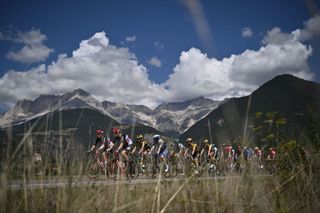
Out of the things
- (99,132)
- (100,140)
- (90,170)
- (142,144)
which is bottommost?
(90,170)

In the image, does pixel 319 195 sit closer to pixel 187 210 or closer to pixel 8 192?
pixel 187 210

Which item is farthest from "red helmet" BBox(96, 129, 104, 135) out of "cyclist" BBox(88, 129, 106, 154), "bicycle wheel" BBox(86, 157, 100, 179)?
"bicycle wheel" BBox(86, 157, 100, 179)

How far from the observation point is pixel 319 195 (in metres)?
5.54

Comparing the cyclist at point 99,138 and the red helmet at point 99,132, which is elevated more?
the red helmet at point 99,132

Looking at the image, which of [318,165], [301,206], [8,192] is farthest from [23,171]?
[318,165]

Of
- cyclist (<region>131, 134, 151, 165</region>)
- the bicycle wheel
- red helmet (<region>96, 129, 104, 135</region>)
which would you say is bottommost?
the bicycle wheel

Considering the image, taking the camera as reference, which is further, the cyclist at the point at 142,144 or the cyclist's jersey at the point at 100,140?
the cyclist at the point at 142,144

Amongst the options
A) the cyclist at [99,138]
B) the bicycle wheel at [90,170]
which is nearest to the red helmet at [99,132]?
the cyclist at [99,138]

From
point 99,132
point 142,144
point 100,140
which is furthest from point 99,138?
point 142,144

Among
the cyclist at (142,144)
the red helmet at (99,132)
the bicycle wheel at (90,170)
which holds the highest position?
the red helmet at (99,132)

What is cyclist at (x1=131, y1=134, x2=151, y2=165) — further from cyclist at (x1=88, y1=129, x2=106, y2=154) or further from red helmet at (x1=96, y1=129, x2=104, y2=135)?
red helmet at (x1=96, y1=129, x2=104, y2=135)

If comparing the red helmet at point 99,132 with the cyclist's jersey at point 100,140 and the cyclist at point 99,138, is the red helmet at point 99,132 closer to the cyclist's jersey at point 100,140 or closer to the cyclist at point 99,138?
the cyclist at point 99,138

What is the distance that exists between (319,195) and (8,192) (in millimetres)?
4376

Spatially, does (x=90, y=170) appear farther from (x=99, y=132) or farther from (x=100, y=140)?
(x=100, y=140)
